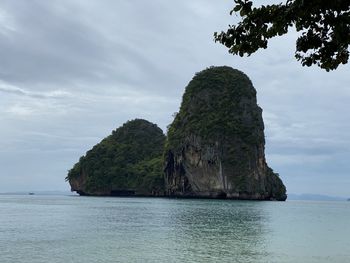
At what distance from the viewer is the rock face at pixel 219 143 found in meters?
116

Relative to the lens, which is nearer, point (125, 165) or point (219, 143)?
point (219, 143)

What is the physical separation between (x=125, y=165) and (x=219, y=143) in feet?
143

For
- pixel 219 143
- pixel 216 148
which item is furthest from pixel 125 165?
pixel 219 143

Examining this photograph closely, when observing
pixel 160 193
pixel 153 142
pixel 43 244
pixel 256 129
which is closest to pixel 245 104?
pixel 256 129

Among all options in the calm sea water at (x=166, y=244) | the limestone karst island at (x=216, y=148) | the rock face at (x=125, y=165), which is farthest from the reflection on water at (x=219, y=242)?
the rock face at (x=125, y=165)

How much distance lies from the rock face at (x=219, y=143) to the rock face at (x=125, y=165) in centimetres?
1440

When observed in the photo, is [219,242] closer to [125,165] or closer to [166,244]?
[166,244]

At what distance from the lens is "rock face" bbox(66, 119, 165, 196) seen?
14200 centimetres

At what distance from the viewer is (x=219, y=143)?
387 feet

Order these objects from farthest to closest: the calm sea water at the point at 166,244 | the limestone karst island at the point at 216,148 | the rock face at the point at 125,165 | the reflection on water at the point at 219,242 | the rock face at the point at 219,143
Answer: the rock face at the point at 125,165, the limestone karst island at the point at 216,148, the rock face at the point at 219,143, the reflection on water at the point at 219,242, the calm sea water at the point at 166,244

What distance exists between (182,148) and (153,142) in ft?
132

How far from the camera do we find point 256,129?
119 metres

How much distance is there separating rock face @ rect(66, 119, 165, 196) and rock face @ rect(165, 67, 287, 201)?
567 inches

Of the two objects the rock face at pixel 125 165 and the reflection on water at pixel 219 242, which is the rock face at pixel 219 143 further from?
the reflection on water at pixel 219 242
